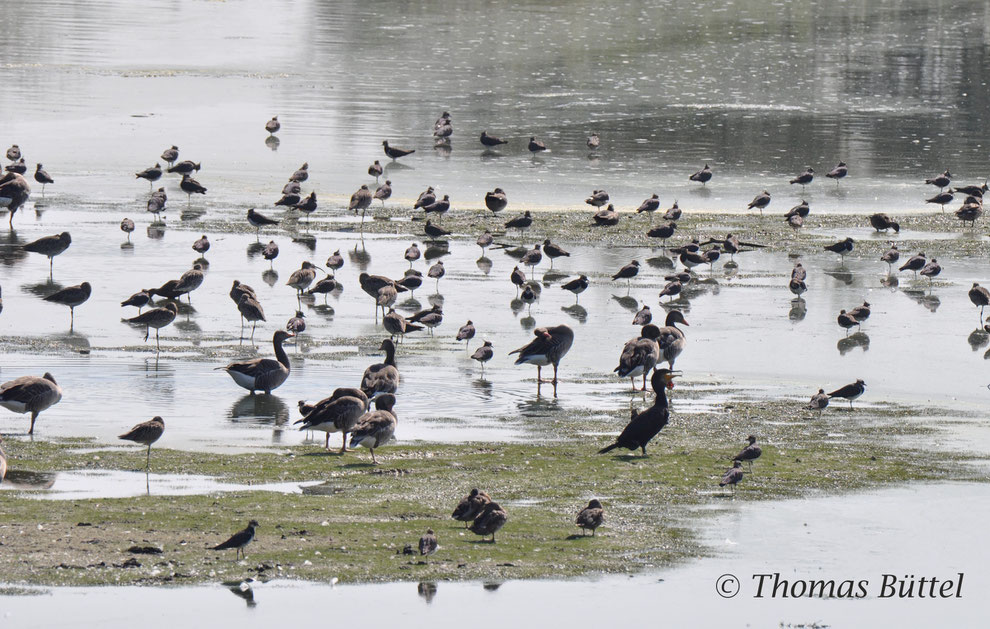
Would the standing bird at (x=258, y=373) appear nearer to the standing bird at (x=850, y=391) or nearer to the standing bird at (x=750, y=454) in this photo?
the standing bird at (x=750, y=454)

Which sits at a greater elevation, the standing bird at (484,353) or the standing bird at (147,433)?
the standing bird at (147,433)

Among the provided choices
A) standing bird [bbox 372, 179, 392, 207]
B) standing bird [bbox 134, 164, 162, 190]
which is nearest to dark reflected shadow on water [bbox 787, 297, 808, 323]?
standing bird [bbox 372, 179, 392, 207]

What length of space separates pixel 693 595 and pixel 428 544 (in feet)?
8.19

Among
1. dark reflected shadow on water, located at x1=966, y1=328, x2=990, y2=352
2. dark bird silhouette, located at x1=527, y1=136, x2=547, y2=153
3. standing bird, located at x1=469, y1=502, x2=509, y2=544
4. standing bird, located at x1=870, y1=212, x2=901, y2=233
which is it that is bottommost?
dark reflected shadow on water, located at x1=966, y1=328, x2=990, y2=352

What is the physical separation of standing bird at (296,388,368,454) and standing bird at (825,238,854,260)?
16.7 metres

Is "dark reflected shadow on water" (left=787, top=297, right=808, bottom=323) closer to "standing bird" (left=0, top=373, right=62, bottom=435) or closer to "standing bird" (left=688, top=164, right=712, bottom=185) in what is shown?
"standing bird" (left=688, top=164, right=712, bottom=185)

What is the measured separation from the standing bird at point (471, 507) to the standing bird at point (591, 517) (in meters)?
0.93

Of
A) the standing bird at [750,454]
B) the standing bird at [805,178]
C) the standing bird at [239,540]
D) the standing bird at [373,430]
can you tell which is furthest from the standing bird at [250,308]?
the standing bird at [805,178]

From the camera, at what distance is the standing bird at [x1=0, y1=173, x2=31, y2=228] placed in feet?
115

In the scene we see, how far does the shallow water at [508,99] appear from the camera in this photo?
139ft

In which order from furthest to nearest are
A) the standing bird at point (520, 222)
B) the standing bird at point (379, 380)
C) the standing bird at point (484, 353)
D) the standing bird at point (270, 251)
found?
Result: 1. the standing bird at point (520, 222)
2. the standing bird at point (270, 251)
3. the standing bird at point (484, 353)
4. the standing bird at point (379, 380)

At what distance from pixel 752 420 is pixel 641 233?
1508 centimetres

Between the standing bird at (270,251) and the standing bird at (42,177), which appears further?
the standing bird at (42,177)

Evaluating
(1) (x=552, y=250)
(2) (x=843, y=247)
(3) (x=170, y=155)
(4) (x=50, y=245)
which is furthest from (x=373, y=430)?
(3) (x=170, y=155)
